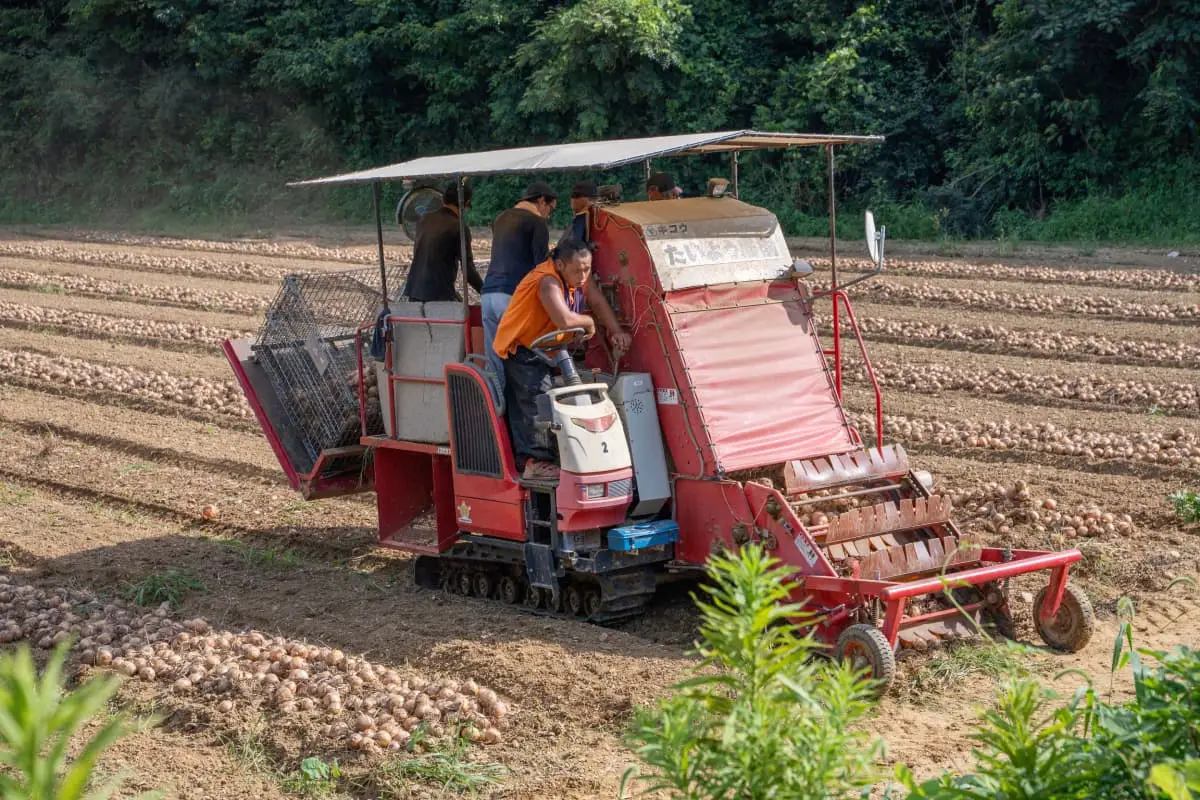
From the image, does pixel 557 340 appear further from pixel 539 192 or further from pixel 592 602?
pixel 592 602

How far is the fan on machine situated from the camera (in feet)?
32.4

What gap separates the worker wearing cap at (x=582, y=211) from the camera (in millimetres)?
8508

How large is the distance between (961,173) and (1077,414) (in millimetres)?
14307

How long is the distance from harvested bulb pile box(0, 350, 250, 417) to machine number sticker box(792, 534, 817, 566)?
849cm

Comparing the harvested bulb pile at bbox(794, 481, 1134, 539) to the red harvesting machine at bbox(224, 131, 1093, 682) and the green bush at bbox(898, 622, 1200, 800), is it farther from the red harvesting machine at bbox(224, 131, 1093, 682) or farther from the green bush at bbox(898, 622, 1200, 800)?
the green bush at bbox(898, 622, 1200, 800)

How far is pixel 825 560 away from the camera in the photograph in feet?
24.0

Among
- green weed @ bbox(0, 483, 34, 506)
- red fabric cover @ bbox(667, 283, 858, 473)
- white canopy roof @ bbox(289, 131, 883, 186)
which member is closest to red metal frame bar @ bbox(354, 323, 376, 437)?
white canopy roof @ bbox(289, 131, 883, 186)

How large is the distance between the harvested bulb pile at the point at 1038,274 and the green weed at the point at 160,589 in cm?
1389

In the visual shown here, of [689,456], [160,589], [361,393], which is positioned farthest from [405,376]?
[689,456]

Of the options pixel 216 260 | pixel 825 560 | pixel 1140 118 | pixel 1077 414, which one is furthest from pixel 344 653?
pixel 1140 118

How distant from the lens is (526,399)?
8.28 meters

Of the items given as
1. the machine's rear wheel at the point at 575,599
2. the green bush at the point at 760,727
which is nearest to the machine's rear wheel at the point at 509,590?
the machine's rear wheel at the point at 575,599

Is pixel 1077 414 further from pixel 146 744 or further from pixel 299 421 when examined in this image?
pixel 146 744

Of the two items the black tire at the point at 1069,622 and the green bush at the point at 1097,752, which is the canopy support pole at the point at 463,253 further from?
the green bush at the point at 1097,752
